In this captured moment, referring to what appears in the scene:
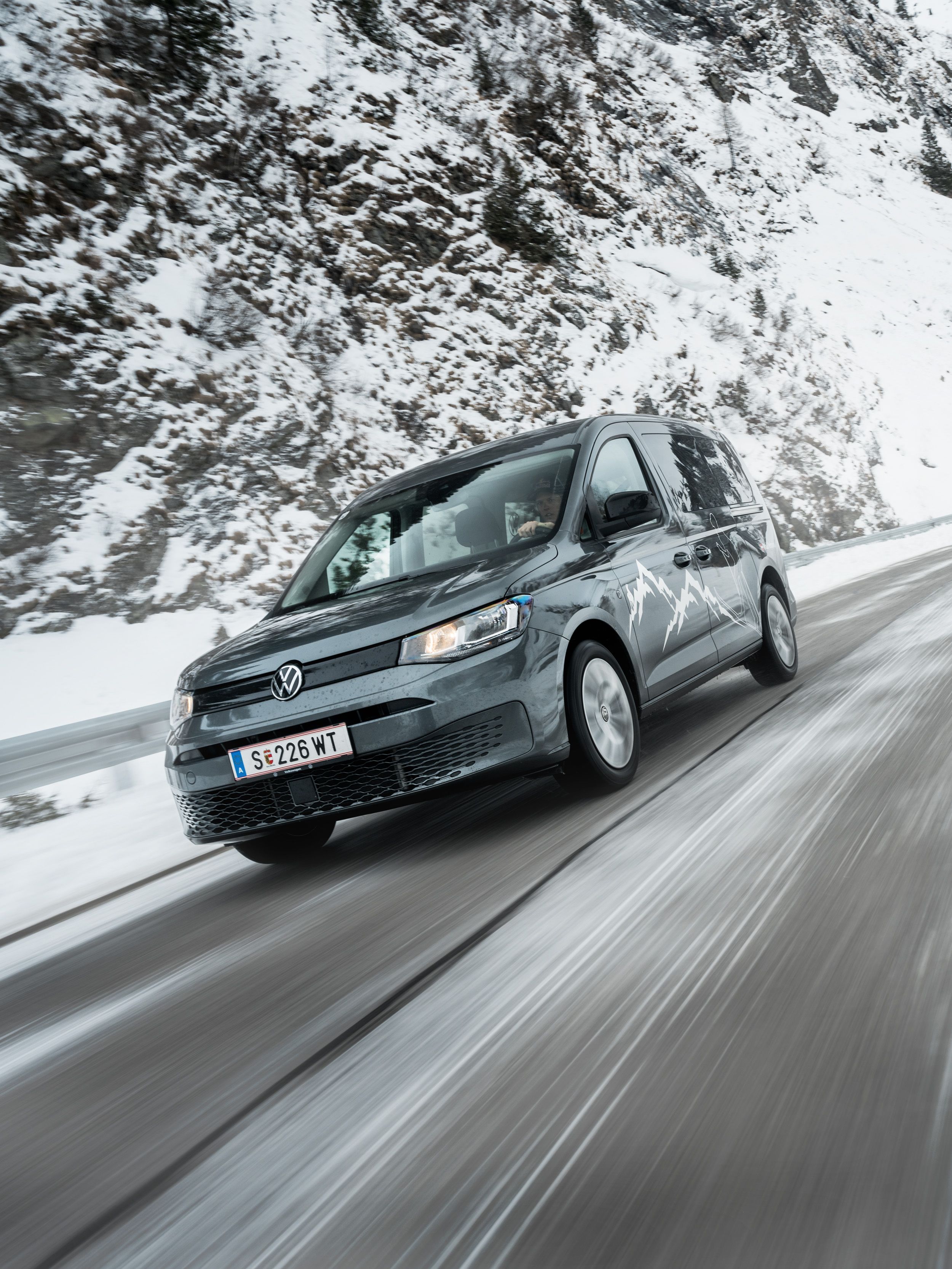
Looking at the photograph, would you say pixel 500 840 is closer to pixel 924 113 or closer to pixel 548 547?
pixel 548 547

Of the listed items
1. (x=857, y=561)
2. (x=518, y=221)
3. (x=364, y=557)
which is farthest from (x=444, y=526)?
(x=518, y=221)

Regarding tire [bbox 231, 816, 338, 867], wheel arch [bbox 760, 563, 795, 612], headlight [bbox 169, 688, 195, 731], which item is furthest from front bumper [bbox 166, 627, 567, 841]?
wheel arch [bbox 760, 563, 795, 612]

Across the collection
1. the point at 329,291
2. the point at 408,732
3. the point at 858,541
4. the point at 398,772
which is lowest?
Answer: the point at 858,541

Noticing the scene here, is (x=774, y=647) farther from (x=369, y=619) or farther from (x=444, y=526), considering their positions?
(x=369, y=619)

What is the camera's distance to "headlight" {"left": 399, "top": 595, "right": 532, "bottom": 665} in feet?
15.3

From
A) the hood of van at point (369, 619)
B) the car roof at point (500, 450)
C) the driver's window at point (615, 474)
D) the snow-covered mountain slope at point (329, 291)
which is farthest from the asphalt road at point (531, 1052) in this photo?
the snow-covered mountain slope at point (329, 291)

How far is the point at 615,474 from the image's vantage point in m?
6.14

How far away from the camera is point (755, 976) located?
289 centimetres

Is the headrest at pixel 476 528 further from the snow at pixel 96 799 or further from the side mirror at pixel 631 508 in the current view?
the snow at pixel 96 799

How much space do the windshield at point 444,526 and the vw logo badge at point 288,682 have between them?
886 millimetres

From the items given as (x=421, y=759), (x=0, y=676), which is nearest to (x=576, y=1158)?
(x=421, y=759)

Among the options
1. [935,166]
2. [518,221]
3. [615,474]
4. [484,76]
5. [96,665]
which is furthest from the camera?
[935,166]

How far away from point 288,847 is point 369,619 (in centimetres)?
126

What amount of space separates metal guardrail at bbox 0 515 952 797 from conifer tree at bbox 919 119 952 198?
65403 mm
